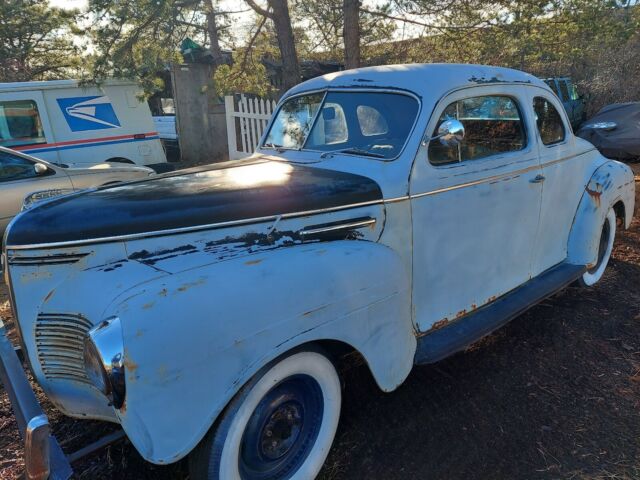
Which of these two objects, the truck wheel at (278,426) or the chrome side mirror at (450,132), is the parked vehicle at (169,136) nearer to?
the chrome side mirror at (450,132)

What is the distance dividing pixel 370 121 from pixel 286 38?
5.72 metres

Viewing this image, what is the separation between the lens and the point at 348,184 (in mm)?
2635

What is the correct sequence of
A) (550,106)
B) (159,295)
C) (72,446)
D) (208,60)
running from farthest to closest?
(208,60), (550,106), (72,446), (159,295)

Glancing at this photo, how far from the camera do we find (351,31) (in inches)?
309

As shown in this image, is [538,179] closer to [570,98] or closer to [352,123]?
[352,123]

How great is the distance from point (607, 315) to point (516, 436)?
1.96 m

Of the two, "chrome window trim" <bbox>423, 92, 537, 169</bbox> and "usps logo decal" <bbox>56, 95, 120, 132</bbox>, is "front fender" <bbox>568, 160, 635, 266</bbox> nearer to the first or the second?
"chrome window trim" <bbox>423, 92, 537, 169</bbox>

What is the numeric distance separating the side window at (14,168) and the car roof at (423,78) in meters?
4.84

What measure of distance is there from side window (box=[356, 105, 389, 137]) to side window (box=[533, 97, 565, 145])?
1.38 m

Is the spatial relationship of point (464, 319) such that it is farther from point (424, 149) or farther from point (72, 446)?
point (72, 446)

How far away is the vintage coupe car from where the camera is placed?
71.1 inches

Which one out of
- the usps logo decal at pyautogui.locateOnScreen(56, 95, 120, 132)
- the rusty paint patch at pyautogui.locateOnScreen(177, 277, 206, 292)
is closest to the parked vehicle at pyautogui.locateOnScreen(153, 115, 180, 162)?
the usps logo decal at pyautogui.locateOnScreen(56, 95, 120, 132)

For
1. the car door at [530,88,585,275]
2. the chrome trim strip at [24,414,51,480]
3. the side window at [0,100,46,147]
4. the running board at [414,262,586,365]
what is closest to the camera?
the chrome trim strip at [24,414,51,480]

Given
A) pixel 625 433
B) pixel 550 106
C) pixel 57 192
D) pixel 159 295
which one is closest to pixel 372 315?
pixel 159 295
